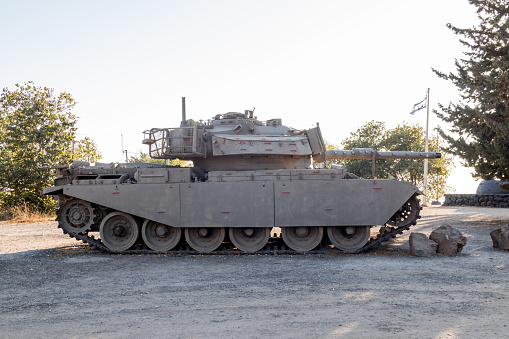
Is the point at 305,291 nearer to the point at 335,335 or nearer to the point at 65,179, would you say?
the point at 335,335

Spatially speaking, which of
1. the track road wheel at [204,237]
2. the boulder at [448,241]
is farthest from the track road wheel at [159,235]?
the boulder at [448,241]

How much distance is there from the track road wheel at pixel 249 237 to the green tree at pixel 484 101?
10526 mm

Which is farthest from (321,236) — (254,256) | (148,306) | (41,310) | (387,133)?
(387,133)

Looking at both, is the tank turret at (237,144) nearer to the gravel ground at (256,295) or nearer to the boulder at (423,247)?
the gravel ground at (256,295)

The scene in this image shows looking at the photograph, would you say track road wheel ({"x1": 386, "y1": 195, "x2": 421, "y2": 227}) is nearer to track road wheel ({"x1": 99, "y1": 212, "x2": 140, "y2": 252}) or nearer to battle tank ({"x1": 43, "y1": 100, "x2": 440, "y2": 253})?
battle tank ({"x1": 43, "y1": 100, "x2": 440, "y2": 253})

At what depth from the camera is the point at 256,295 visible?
293 inches

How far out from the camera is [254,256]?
11430 millimetres

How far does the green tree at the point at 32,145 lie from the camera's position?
23336 millimetres

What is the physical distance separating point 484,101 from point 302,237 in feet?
36.9

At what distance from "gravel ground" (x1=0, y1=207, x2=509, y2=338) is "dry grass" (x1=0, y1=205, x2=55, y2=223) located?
12153 millimetres

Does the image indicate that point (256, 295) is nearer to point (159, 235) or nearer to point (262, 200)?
point (262, 200)

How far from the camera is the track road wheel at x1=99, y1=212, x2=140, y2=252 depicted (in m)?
12.1

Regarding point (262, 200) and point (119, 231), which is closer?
point (262, 200)

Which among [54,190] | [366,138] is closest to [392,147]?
[366,138]
